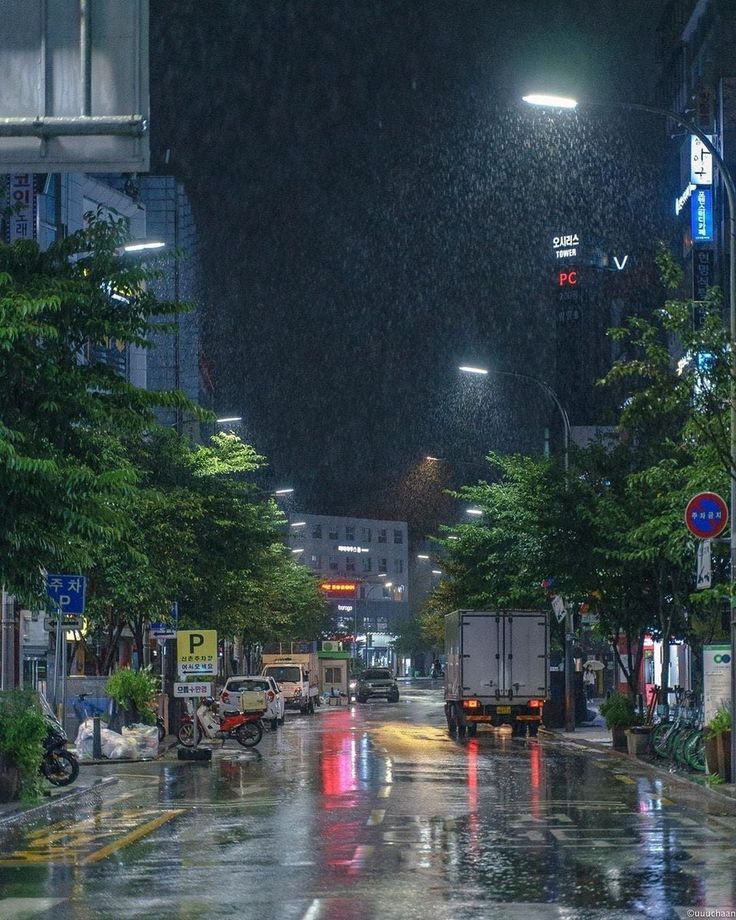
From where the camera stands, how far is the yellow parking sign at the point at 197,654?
118 feet

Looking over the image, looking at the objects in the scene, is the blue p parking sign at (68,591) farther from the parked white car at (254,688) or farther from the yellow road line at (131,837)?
the parked white car at (254,688)

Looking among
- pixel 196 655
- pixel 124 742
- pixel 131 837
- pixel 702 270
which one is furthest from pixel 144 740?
pixel 702 270

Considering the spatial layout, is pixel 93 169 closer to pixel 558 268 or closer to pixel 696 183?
pixel 696 183

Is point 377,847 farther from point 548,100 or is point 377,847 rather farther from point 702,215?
point 702,215

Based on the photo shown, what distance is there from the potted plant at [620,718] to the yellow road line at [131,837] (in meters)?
16.8

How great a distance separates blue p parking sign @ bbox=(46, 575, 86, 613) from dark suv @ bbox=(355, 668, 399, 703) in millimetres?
57938

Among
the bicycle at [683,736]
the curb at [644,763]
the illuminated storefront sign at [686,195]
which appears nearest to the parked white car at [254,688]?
the curb at [644,763]

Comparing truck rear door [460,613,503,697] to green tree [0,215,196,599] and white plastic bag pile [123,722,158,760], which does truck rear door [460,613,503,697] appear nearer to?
white plastic bag pile [123,722,158,760]

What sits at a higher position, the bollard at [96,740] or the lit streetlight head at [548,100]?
the lit streetlight head at [548,100]

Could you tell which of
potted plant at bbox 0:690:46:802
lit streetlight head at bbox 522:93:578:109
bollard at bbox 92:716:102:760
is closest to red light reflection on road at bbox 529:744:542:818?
potted plant at bbox 0:690:46:802

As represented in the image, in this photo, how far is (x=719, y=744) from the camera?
1019 inches

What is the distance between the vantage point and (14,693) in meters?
23.7

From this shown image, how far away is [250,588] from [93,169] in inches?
1529

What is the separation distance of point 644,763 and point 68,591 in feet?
38.0
